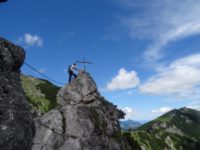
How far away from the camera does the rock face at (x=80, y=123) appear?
186 ft

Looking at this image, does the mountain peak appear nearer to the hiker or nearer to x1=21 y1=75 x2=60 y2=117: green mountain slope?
the hiker

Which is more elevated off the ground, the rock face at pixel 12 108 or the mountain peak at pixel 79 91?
the mountain peak at pixel 79 91

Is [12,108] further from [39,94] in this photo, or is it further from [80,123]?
[39,94]

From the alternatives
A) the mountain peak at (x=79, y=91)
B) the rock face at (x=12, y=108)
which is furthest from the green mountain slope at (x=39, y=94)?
the rock face at (x=12, y=108)

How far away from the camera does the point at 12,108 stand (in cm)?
2142

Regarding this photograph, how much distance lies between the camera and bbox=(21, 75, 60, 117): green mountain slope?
143 metres

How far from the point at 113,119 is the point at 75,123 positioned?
46.7ft

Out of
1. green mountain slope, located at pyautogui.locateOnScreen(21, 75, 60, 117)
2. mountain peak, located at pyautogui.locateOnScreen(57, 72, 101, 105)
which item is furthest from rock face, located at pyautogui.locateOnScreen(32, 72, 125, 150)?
green mountain slope, located at pyautogui.locateOnScreen(21, 75, 60, 117)

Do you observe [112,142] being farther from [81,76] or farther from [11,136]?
[11,136]

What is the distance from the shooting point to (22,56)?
26.0 m

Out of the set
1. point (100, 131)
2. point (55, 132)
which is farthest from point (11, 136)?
point (100, 131)

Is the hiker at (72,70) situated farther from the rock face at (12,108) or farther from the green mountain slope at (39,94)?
the green mountain slope at (39,94)

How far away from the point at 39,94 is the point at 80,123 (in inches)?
4138

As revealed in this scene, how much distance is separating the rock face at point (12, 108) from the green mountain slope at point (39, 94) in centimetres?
11081
